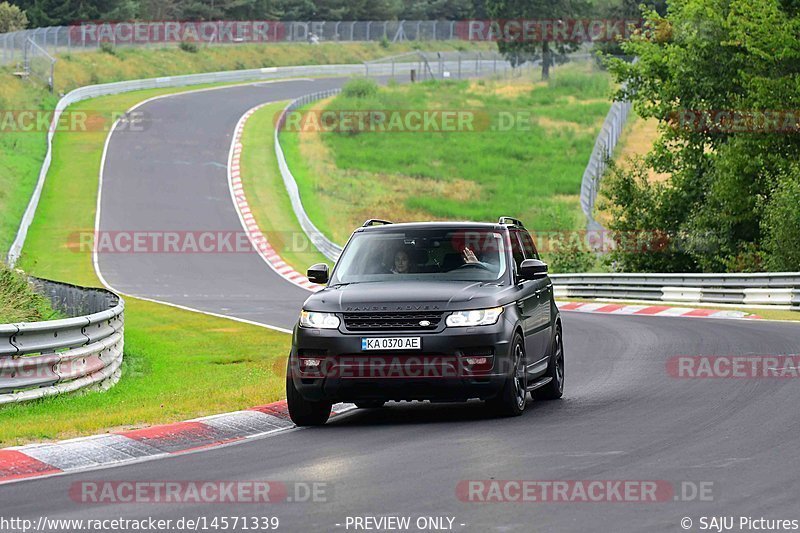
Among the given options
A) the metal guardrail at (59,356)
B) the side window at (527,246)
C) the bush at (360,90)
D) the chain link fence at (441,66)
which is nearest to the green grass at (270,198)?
the bush at (360,90)

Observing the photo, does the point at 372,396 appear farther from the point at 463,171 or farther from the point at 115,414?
the point at 463,171

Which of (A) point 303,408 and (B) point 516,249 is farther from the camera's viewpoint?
(B) point 516,249

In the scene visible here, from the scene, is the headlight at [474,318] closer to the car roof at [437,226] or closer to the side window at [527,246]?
the car roof at [437,226]

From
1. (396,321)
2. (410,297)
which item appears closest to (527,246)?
(410,297)

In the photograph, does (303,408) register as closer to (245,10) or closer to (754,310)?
(754,310)

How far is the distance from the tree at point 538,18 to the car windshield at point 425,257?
307 ft

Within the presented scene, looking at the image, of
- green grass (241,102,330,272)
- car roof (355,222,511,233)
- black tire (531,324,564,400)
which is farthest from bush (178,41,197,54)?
car roof (355,222,511,233)

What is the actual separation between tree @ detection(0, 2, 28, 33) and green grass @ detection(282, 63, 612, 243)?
23.4m

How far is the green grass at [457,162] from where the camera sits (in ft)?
190

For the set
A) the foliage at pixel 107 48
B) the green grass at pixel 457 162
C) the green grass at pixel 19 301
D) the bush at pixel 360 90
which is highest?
the green grass at pixel 19 301

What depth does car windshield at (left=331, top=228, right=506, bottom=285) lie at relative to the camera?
12992mm

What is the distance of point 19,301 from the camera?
727 inches

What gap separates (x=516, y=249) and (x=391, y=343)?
2465 mm

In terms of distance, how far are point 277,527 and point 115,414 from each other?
209 inches
